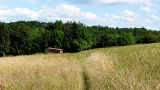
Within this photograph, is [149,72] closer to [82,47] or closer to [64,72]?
[64,72]

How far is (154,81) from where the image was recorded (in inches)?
151

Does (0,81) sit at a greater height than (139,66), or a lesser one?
lesser

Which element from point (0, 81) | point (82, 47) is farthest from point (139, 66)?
point (82, 47)

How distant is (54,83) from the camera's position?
504cm

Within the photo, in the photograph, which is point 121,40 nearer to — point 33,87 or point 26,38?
point 26,38

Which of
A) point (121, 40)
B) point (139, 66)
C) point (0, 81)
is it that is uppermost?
point (139, 66)

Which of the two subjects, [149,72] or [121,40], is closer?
[149,72]

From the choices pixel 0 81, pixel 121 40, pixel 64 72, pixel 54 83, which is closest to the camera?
pixel 54 83

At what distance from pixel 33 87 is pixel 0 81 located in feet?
4.84

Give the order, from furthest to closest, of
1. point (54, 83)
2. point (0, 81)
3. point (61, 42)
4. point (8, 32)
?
point (8, 32) < point (61, 42) < point (0, 81) < point (54, 83)

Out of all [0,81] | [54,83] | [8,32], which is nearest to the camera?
[54,83]

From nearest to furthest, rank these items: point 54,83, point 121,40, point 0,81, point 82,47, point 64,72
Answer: point 54,83
point 0,81
point 64,72
point 82,47
point 121,40

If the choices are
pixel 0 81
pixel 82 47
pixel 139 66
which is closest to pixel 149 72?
pixel 139 66

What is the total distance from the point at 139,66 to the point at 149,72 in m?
0.69
